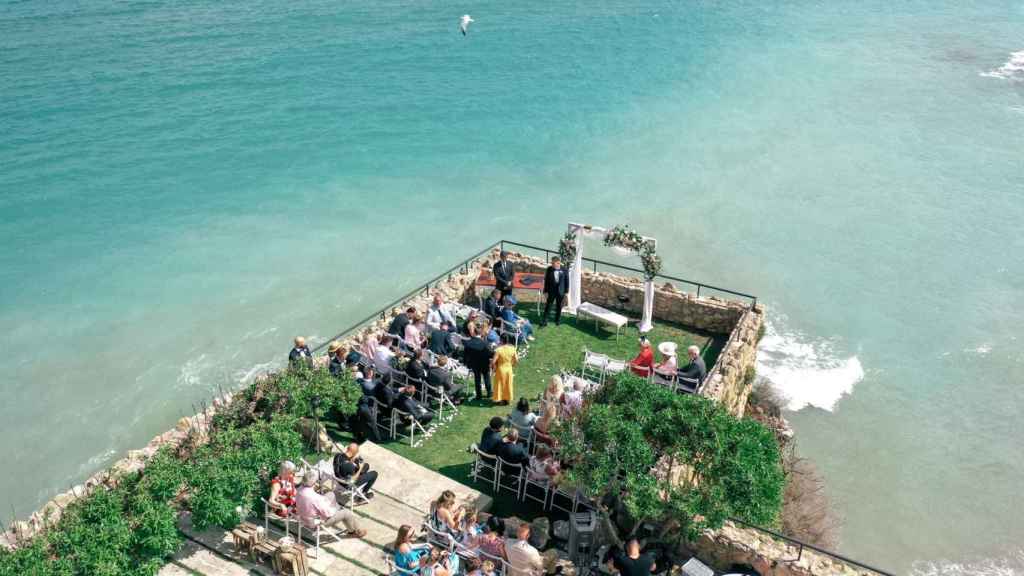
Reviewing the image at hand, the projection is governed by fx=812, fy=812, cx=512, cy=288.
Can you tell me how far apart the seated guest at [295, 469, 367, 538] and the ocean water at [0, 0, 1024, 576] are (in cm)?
1316

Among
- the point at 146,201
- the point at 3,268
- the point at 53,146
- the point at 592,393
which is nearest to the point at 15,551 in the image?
the point at 592,393

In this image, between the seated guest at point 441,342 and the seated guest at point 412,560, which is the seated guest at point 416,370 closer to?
the seated guest at point 441,342

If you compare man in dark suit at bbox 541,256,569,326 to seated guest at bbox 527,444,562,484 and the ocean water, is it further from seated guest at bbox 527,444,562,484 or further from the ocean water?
the ocean water

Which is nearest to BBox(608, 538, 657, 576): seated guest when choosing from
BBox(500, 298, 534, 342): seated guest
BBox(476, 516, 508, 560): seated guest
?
BBox(476, 516, 508, 560): seated guest

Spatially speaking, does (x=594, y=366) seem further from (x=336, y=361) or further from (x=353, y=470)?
(x=353, y=470)

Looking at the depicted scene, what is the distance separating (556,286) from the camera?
Result: 19.2 metres

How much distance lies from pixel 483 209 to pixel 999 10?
63.6 meters

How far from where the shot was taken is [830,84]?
54656 mm

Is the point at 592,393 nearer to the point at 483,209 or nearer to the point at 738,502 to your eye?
the point at 738,502

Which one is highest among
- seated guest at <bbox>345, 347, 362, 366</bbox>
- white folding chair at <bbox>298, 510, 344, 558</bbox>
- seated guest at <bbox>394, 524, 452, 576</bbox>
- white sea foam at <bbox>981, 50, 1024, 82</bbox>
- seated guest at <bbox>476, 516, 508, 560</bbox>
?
white sea foam at <bbox>981, 50, 1024, 82</bbox>

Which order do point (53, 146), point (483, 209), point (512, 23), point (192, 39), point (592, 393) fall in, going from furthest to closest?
point (512, 23) < point (192, 39) < point (53, 146) < point (483, 209) < point (592, 393)

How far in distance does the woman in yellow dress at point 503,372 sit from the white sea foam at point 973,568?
10761mm

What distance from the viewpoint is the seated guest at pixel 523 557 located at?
11180 mm

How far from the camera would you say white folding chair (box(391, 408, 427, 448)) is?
15.1 meters
